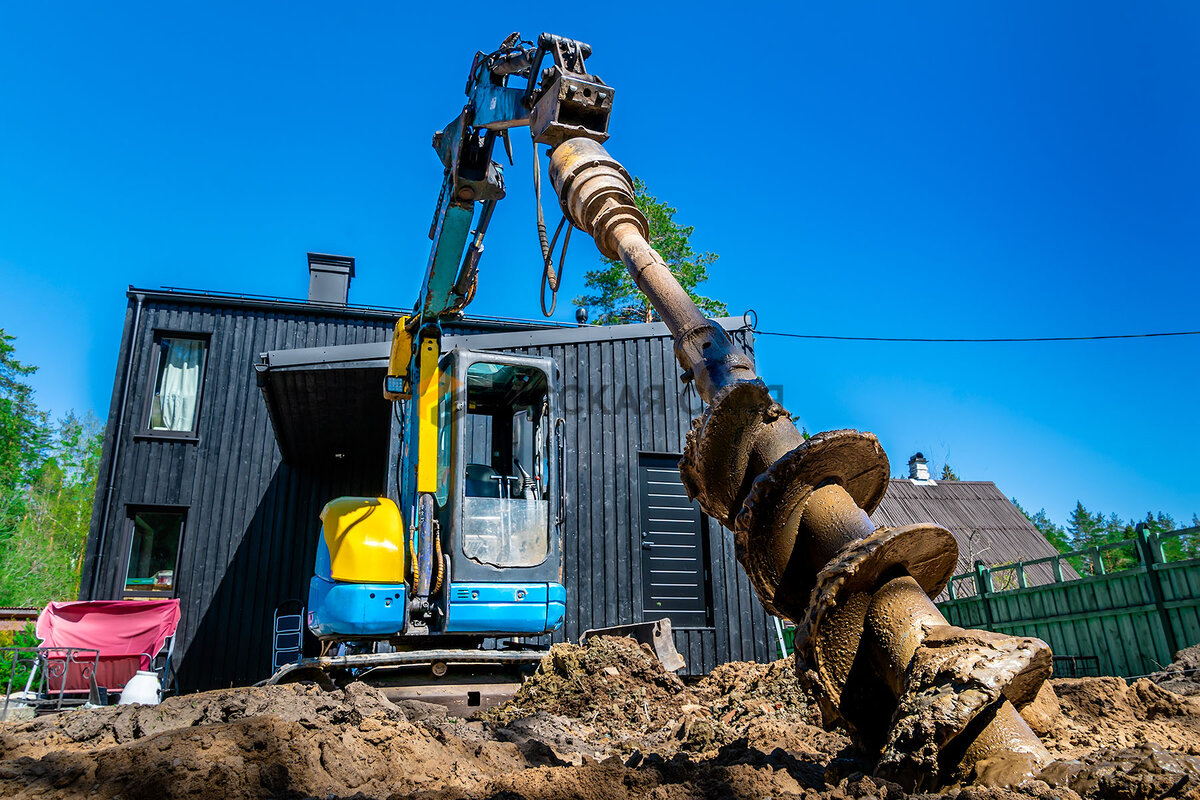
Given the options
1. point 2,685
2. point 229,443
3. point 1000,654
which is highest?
point 229,443

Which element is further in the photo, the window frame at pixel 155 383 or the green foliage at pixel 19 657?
the window frame at pixel 155 383

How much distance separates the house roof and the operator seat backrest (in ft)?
60.9

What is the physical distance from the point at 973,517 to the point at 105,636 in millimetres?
26633

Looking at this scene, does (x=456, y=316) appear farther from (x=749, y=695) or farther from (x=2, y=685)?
(x=2, y=685)

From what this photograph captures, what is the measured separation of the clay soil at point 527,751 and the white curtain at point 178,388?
852 centimetres

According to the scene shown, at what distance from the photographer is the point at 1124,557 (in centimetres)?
3441

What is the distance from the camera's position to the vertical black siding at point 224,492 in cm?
1207

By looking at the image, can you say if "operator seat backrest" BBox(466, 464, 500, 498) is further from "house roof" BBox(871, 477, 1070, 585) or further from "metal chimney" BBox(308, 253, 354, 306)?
"house roof" BBox(871, 477, 1070, 585)

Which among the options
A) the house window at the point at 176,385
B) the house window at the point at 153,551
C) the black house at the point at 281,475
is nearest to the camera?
the black house at the point at 281,475

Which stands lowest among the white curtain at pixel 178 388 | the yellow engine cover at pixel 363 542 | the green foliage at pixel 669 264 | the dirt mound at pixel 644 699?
the dirt mound at pixel 644 699

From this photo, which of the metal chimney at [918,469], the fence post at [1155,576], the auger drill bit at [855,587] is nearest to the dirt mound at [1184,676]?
the fence post at [1155,576]

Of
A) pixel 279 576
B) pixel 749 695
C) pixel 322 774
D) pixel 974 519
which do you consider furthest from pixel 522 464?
pixel 974 519

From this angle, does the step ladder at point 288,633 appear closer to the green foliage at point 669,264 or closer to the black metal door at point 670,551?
the black metal door at point 670,551

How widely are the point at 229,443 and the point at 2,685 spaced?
447cm
